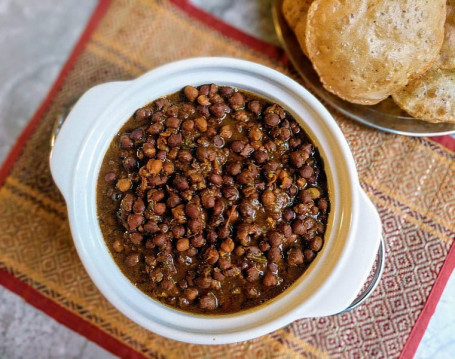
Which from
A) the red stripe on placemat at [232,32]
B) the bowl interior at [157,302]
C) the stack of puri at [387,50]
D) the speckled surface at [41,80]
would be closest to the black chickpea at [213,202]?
the bowl interior at [157,302]

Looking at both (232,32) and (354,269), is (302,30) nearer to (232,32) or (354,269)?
(232,32)

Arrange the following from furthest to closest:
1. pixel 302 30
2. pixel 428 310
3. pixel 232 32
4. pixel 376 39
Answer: pixel 232 32 → pixel 428 310 → pixel 302 30 → pixel 376 39

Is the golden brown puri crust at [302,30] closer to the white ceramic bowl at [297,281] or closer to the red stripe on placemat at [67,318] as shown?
the white ceramic bowl at [297,281]

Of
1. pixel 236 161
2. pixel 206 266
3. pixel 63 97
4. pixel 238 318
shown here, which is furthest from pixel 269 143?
pixel 63 97

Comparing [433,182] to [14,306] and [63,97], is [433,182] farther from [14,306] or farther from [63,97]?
[14,306]

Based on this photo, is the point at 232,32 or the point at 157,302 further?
the point at 232,32

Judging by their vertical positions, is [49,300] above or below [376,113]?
below

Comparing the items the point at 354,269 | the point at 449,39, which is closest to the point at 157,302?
the point at 354,269

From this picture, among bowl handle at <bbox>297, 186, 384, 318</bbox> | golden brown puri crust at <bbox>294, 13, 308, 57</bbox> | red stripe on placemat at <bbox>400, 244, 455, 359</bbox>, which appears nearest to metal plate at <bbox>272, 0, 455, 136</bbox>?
golden brown puri crust at <bbox>294, 13, 308, 57</bbox>

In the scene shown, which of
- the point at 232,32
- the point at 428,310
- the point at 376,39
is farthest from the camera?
the point at 232,32
